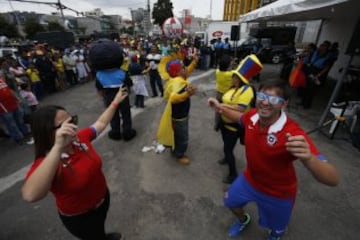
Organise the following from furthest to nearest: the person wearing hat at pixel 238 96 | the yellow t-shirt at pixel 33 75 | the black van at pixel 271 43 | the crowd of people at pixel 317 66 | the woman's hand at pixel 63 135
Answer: the black van at pixel 271 43 < the yellow t-shirt at pixel 33 75 < the crowd of people at pixel 317 66 < the person wearing hat at pixel 238 96 < the woman's hand at pixel 63 135

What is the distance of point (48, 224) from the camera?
2.52 meters

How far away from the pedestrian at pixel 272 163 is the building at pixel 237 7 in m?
31.4

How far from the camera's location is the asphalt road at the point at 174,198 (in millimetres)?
2398

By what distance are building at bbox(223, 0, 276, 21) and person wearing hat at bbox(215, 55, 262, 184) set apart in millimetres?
30135

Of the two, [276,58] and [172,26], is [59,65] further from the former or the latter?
[276,58]

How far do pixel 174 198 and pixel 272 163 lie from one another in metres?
1.71

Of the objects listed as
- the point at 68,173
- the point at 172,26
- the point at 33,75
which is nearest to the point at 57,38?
the point at 33,75

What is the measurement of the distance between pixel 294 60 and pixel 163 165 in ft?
27.4

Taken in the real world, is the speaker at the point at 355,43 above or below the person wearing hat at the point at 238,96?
above

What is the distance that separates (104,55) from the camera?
369 centimetres

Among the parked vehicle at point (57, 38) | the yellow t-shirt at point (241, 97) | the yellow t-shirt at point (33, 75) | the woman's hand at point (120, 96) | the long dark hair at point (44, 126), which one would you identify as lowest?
the yellow t-shirt at point (33, 75)

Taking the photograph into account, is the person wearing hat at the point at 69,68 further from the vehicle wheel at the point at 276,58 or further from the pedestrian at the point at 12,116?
the vehicle wheel at the point at 276,58

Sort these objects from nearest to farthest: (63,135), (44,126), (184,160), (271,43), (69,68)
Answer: (63,135) < (44,126) < (184,160) < (69,68) < (271,43)

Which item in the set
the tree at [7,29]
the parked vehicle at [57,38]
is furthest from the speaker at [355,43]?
the tree at [7,29]
